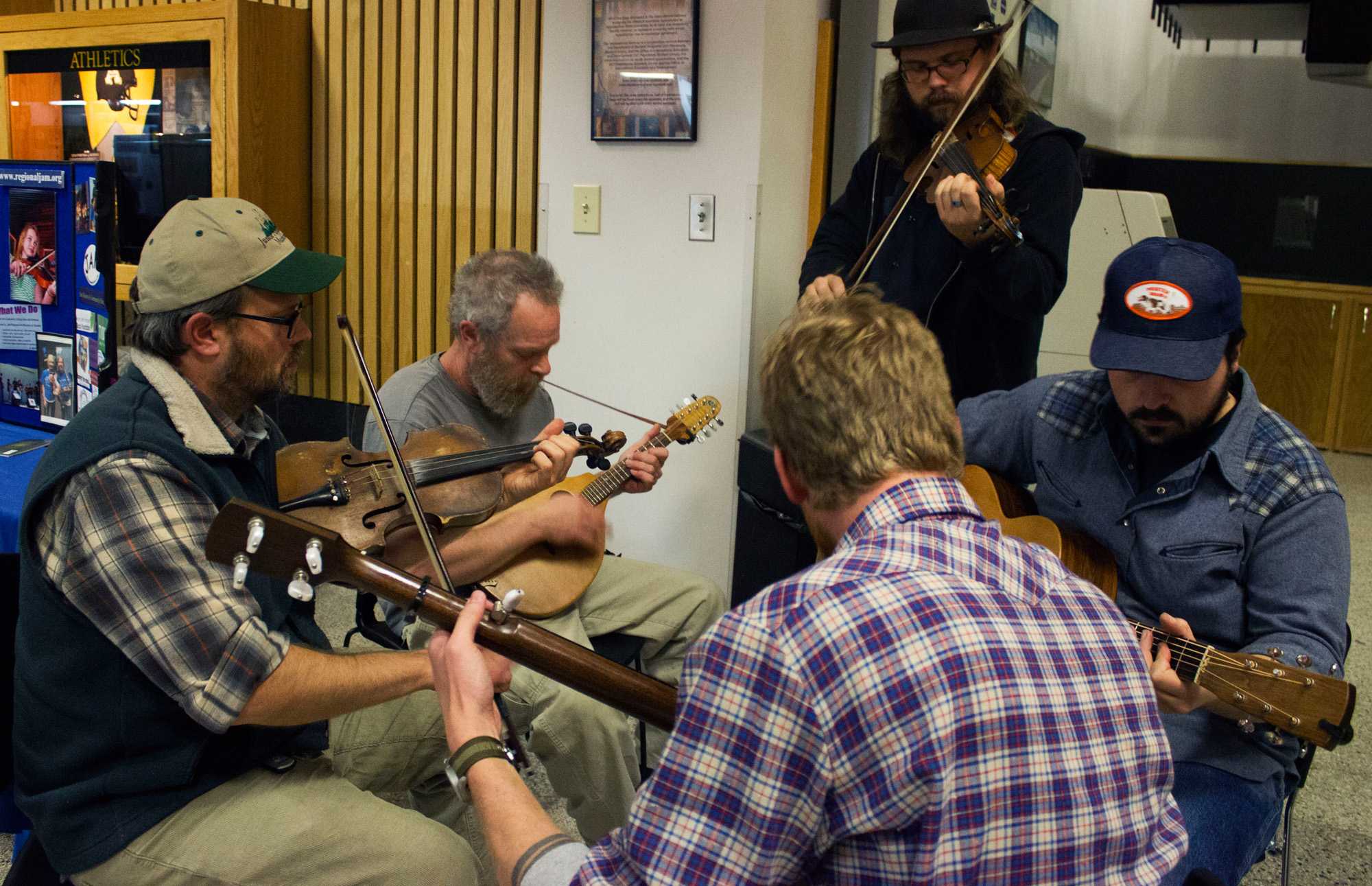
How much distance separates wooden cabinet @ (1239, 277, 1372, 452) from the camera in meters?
5.85

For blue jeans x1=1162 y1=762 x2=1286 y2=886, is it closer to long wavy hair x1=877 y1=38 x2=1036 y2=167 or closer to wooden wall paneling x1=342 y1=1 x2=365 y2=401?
long wavy hair x1=877 y1=38 x2=1036 y2=167

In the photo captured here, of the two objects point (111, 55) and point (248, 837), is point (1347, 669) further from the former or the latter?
point (111, 55)

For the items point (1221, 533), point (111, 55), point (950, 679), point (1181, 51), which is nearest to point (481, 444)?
point (1221, 533)

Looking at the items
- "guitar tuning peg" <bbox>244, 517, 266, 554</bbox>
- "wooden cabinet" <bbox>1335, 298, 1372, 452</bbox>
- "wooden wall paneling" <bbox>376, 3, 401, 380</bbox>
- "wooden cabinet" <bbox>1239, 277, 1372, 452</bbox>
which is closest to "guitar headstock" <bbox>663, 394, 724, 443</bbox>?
"guitar tuning peg" <bbox>244, 517, 266, 554</bbox>

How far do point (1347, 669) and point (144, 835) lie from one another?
331 centimetres

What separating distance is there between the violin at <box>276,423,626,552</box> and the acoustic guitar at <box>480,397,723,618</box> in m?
0.10

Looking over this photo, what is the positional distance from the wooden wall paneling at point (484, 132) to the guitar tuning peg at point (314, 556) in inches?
91.1

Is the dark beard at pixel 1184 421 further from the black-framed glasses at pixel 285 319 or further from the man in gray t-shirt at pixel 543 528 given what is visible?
the black-framed glasses at pixel 285 319

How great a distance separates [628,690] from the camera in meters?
1.24

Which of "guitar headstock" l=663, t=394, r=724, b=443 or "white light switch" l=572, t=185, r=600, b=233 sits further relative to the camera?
"white light switch" l=572, t=185, r=600, b=233

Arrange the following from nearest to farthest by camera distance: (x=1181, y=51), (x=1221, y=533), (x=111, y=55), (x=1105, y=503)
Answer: (x=1221, y=533)
(x=1105, y=503)
(x=111, y=55)
(x=1181, y=51)

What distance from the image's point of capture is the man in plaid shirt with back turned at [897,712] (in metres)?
0.85

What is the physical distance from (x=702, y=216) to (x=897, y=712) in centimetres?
243

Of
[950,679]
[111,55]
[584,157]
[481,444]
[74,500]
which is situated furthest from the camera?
[111,55]
